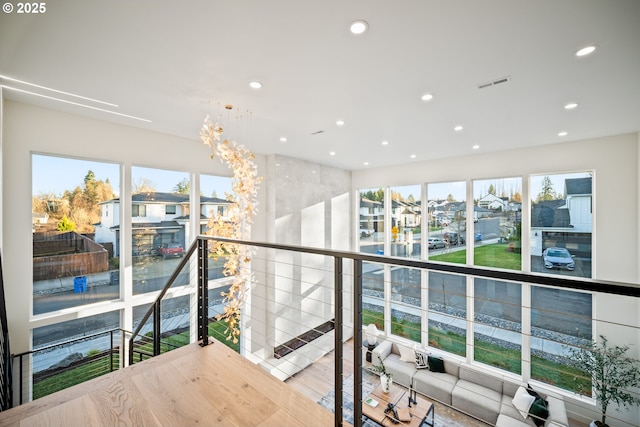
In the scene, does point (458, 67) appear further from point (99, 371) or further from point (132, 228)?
point (99, 371)

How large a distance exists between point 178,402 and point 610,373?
18.8 ft

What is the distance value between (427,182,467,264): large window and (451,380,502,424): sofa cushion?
236 centimetres

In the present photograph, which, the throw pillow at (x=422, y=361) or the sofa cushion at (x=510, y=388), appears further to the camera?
the throw pillow at (x=422, y=361)

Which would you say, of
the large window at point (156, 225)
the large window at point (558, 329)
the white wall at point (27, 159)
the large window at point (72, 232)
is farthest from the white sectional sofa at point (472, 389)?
the white wall at point (27, 159)

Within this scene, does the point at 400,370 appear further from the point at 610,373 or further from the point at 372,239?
the point at 610,373

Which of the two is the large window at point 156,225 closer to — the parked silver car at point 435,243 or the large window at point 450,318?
the parked silver car at point 435,243

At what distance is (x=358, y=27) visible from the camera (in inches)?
75.5

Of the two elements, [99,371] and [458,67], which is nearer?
[458,67]

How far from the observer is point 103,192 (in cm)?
370

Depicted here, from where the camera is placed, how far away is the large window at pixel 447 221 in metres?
5.96

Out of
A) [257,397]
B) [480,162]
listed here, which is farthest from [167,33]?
[480,162]

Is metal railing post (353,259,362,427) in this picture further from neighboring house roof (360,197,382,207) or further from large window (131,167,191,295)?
neighboring house roof (360,197,382,207)

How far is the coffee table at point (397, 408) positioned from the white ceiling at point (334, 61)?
4456mm

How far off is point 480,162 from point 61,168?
672cm
